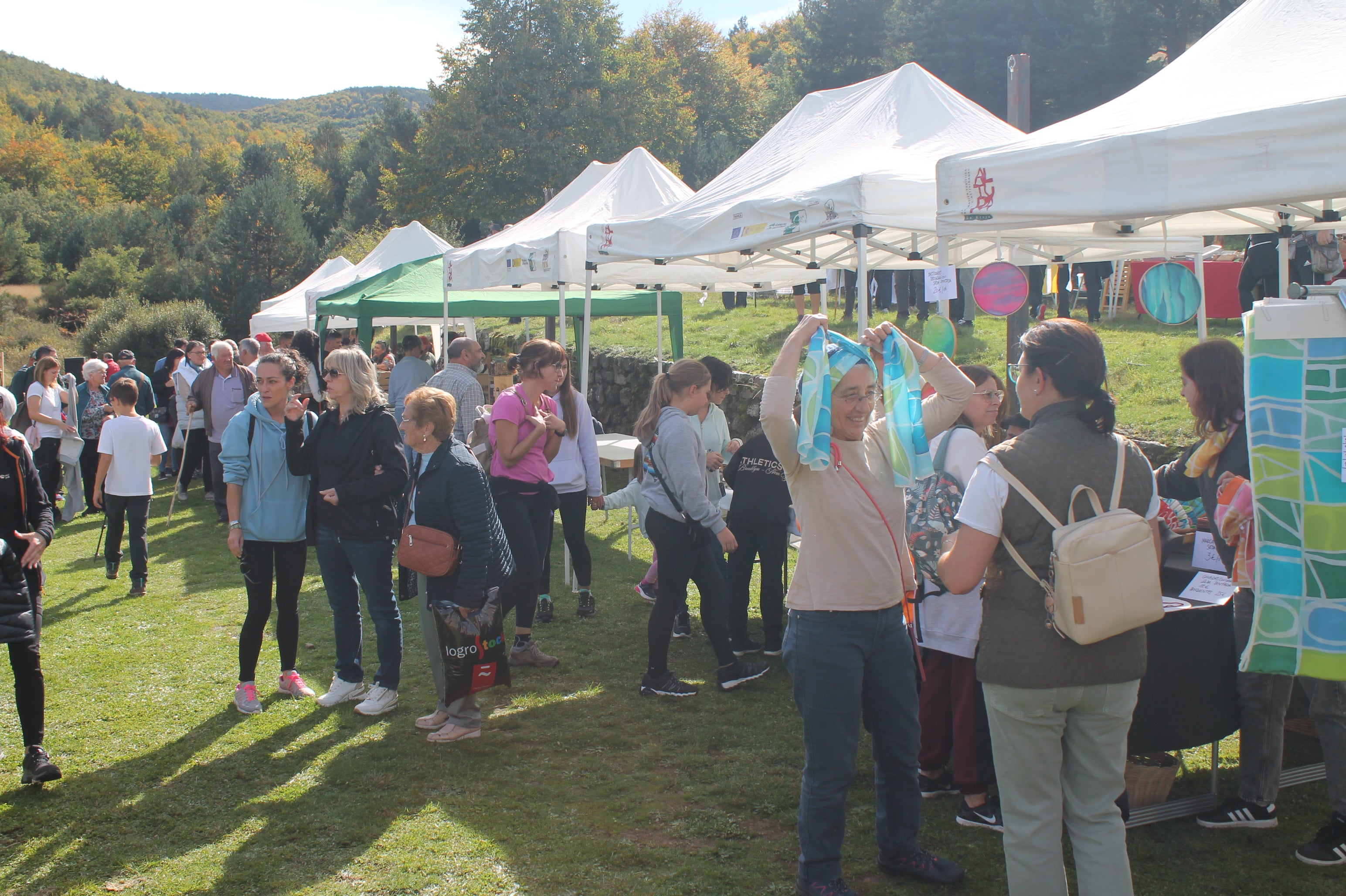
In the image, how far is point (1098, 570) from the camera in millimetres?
2143

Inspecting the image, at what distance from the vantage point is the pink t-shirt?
16.2ft

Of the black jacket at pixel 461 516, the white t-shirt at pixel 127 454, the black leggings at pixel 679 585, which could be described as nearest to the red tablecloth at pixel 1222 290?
the black leggings at pixel 679 585

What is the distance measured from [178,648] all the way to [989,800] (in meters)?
4.76

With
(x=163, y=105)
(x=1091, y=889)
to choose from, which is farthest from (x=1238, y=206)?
(x=163, y=105)

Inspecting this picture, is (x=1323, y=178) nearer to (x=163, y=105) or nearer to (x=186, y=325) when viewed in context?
(x=186, y=325)

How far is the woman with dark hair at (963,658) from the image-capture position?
3203 mm

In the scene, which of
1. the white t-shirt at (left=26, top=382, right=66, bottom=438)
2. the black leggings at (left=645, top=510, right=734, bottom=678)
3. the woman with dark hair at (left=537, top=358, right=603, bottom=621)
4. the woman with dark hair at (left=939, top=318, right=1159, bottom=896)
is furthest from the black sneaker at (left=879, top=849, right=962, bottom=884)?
the white t-shirt at (left=26, top=382, right=66, bottom=438)

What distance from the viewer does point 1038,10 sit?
28.2 m

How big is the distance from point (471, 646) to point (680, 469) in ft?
→ 4.01

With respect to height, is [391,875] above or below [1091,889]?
below

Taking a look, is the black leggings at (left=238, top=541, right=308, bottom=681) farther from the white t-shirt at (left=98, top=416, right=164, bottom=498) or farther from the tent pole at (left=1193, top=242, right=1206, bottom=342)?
the tent pole at (left=1193, top=242, right=1206, bottom=342)

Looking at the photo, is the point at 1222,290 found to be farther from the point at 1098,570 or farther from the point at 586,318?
the point at 1098,570

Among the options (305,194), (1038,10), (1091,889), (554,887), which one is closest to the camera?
(1091,889)

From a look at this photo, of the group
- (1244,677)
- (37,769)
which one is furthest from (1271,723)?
(37,769)
